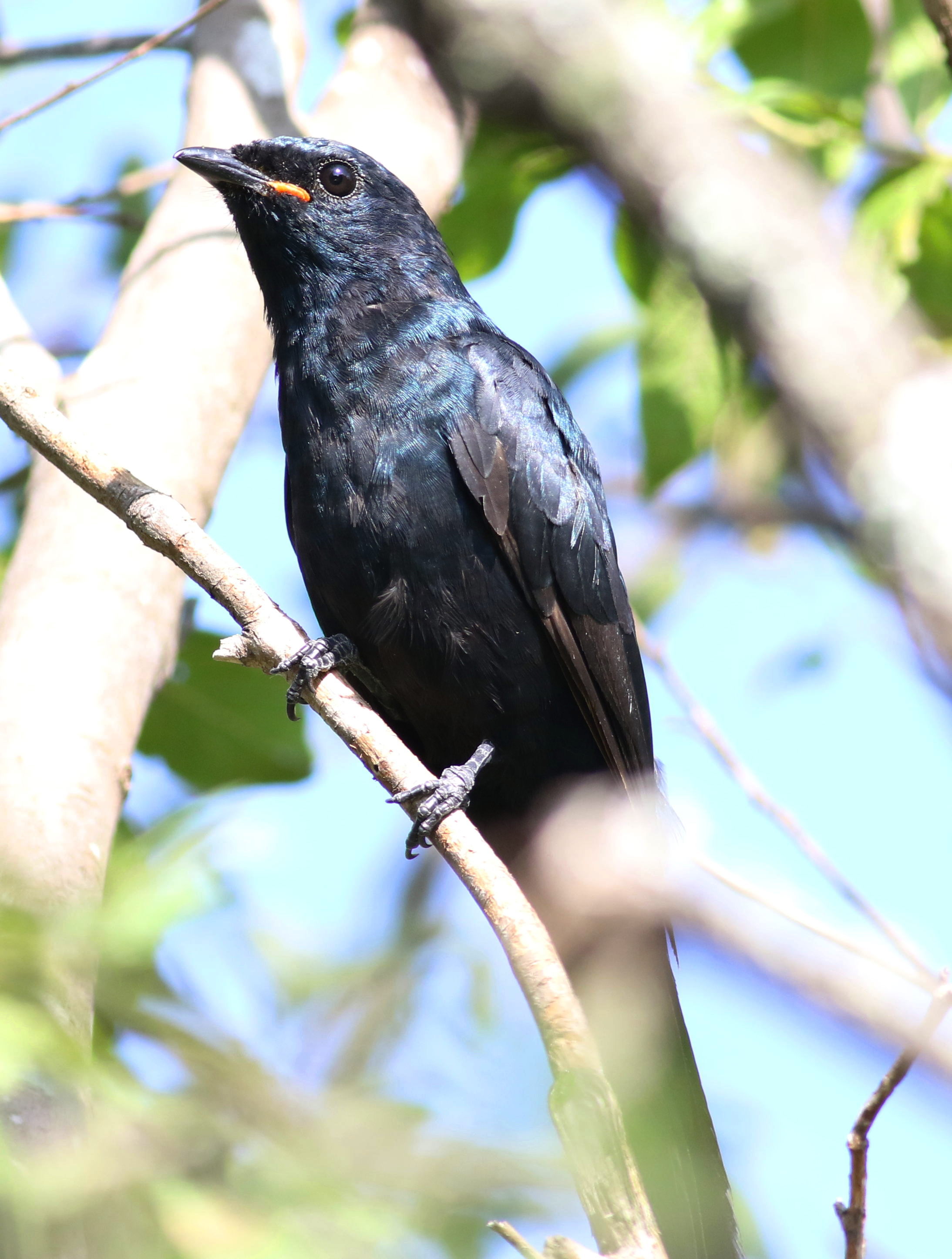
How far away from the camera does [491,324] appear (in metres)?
4.30

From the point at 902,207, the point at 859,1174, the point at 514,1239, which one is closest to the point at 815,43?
the point at 902,207

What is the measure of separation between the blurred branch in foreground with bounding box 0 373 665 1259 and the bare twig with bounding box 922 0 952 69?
2.02m

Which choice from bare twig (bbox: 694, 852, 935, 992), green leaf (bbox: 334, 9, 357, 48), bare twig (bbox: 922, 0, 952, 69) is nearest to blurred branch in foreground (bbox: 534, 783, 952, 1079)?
bare twig (bbox: 694, 852, 935, 992)

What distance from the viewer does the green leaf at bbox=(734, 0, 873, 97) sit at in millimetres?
3809

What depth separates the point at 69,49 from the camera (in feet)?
15.4

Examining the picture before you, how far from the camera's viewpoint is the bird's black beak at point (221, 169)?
4000 millimetres

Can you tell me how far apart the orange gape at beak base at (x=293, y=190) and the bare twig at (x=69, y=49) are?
3.04 ft

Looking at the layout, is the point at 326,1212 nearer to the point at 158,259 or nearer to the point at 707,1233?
the point at 707,1233

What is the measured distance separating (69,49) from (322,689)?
2940 mm

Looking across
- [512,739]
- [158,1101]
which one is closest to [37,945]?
[158,1101]

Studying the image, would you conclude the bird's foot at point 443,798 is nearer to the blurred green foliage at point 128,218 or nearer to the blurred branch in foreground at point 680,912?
the blurred branch in foreground at point 680,912

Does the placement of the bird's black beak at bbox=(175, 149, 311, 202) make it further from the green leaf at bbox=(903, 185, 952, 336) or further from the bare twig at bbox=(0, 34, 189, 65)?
the green leaf at bbox=(903, 185, 952, 336)

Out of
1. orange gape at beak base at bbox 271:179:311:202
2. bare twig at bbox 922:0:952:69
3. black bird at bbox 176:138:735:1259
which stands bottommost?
black bird at bbox 176:138:735:1259

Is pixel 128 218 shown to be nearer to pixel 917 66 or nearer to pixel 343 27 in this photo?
pixel 343 27
